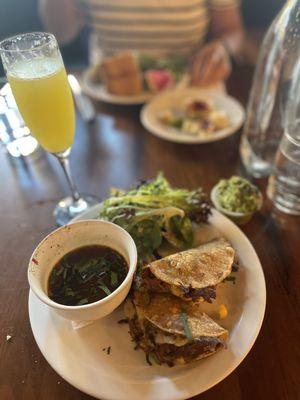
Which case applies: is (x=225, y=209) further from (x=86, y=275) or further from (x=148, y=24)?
(x=148, y=24)

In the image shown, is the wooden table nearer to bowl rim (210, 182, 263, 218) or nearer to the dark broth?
bowl rim (210, 182, 263, 218)

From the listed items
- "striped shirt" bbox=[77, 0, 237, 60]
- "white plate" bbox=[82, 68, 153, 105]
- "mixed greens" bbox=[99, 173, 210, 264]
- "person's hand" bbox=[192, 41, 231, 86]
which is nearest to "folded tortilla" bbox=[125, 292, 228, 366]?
"mixed greens" bbox=[99, 173, 210, 264]

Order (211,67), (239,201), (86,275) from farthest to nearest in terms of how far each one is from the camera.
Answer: (211,67) < (239,201) < (86,275)

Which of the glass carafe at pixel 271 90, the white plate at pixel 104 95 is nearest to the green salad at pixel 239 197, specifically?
the glass carafe at pixel 271 90

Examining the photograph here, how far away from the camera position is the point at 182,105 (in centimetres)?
179

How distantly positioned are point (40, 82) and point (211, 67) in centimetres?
122

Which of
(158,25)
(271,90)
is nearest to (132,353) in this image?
(271,90)

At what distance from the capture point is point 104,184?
1363 millimetres

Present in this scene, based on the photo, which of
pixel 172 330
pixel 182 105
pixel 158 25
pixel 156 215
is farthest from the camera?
pixel 158 25

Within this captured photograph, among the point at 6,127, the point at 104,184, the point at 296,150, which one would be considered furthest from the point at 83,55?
the point at 296,150

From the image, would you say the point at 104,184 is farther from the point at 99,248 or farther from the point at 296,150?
the point at 296,150

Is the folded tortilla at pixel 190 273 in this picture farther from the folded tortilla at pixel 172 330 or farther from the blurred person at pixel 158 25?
the blurred person at pixel 158 25

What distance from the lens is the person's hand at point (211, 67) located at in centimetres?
189

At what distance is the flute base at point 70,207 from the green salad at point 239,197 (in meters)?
0.48
